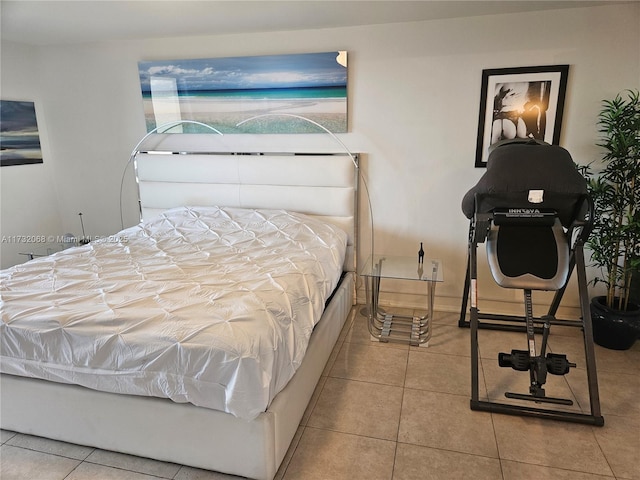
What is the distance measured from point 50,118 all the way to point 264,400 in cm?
403

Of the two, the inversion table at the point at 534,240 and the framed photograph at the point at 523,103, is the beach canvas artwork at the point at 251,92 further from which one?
the inversion table at the point at 534,240

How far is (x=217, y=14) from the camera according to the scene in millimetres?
2949

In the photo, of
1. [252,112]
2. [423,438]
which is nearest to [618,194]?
[423,438]

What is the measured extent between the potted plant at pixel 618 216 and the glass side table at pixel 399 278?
1.14 m

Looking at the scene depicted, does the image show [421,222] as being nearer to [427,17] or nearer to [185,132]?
[427,17]

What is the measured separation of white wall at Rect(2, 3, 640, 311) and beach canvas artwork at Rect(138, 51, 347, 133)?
11cm

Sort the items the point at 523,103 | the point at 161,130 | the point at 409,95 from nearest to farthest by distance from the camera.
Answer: the point at 523,103
the point at 409,95
the point at 161,130

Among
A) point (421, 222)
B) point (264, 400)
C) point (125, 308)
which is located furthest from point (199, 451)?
point (421, 222)

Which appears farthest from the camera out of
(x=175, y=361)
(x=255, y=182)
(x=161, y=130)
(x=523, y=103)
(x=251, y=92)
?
(x=161, y=130)

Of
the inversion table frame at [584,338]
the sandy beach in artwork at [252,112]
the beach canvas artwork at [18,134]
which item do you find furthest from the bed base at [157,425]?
the beach canvas artwork at [18,134]

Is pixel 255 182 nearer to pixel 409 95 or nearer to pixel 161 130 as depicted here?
pixel 161 130

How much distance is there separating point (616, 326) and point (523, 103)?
1720 millimetres

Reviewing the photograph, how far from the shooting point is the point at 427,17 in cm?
305

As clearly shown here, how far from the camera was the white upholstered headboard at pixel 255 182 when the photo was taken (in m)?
3.49
